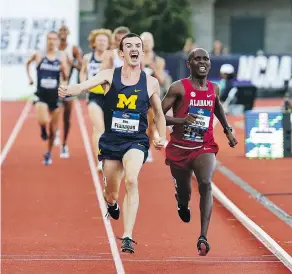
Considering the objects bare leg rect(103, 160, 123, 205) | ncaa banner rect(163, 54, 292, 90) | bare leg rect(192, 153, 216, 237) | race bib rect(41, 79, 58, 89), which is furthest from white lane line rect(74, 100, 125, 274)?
ncaa banner rect(163, 54, 292, 90)

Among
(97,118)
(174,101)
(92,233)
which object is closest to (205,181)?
(174,101)

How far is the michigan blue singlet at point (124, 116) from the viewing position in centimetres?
1034

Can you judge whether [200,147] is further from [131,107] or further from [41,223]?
[41,223]

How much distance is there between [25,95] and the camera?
3731 cm

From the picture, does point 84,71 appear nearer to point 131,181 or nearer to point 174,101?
point 174,101

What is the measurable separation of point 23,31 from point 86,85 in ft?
89.8

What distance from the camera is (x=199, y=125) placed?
35.2 ft

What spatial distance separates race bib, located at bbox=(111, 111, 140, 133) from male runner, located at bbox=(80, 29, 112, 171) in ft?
21.3

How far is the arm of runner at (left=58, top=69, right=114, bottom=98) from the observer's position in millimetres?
9883

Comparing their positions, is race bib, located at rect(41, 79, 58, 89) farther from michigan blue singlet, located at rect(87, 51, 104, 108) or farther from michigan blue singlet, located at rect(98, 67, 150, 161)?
michigan blue singlet, located at rect(98, 67, 150, 161)

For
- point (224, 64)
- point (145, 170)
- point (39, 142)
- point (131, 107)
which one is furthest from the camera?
point (224, 64)

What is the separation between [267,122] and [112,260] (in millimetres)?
10086

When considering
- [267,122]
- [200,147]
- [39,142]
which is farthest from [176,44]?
[200,147]

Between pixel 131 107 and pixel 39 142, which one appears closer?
pixel 131 107
